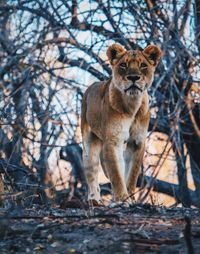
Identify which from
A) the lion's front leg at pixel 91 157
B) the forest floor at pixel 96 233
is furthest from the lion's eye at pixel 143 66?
the forest floor at pixel 96 233

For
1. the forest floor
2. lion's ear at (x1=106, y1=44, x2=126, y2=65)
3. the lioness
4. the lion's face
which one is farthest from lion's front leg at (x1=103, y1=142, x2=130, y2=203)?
the forest floor

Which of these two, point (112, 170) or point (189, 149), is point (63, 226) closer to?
point (112, 170)

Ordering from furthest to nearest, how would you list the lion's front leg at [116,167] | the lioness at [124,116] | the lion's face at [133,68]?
the lion's face at [133,68] → the lioness at [124,116] → the lion's front leg at [116,167]

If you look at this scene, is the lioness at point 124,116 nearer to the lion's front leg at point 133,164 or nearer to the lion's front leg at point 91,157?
the lion's front leg at point 133,164

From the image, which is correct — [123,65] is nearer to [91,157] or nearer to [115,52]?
[115,52]

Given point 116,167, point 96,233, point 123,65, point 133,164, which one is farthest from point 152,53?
point 96,233

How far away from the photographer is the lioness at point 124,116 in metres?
6.50

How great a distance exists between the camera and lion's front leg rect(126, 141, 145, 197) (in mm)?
6770

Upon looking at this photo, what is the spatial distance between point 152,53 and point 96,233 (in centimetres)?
330

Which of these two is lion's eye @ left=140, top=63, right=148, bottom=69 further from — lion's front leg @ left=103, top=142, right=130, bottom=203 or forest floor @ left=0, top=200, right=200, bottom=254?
forest floor @ left=0, top=200, right=200, bottom=254

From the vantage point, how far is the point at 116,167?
644 cm

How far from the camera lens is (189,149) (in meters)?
11.0

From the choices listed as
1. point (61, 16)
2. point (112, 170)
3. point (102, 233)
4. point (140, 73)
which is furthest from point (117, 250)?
point (61, 16)

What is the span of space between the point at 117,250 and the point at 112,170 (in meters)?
2.78
